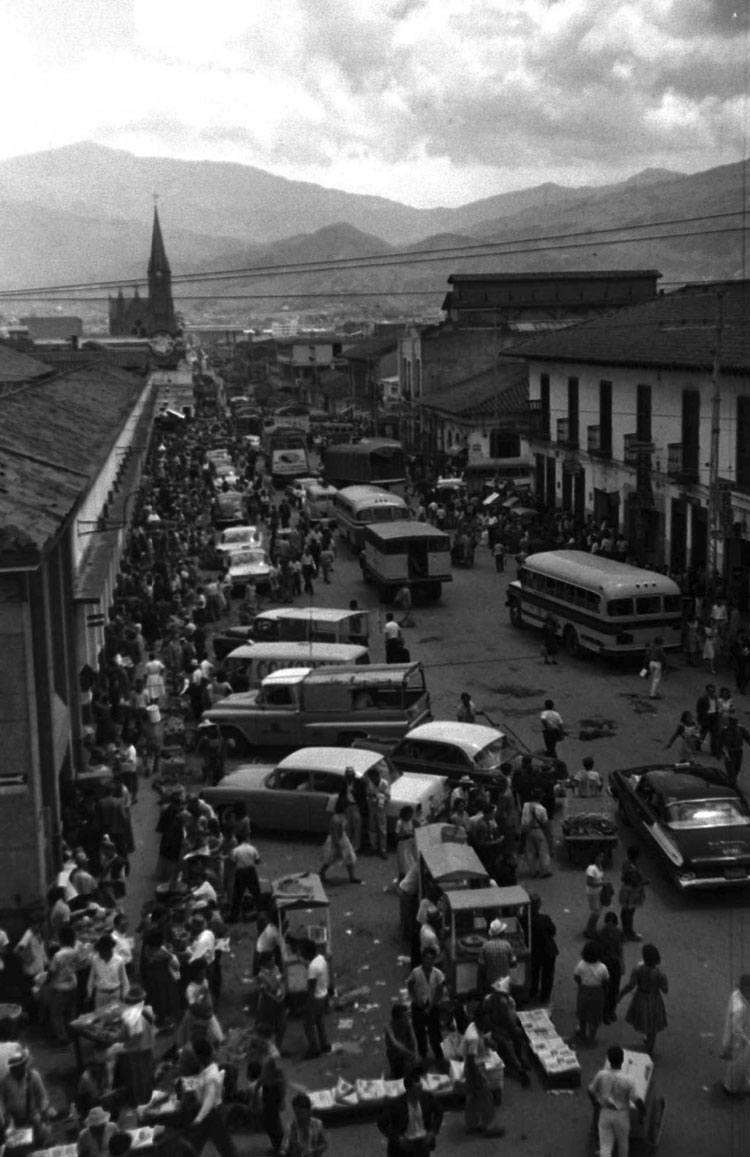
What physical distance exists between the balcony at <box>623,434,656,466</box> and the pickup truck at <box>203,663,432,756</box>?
17992 mm

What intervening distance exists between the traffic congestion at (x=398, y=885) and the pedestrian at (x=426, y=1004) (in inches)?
1.4

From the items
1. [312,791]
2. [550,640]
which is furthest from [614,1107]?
[550,640]

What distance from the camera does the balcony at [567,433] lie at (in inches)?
1753

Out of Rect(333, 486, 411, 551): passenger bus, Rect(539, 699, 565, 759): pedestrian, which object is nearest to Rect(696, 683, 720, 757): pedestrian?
Rect(539, 699, 565, 759): pedestrian

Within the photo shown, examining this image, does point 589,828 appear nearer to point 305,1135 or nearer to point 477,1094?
point 477,1094

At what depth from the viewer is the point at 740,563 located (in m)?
32.2

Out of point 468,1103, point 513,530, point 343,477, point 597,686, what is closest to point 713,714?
point 597,686

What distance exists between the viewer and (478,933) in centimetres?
1310

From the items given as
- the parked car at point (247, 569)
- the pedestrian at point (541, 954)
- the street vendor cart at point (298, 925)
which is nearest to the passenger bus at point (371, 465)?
the parked car at point (247, 569)

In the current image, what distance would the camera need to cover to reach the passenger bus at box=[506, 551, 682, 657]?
2695 cm

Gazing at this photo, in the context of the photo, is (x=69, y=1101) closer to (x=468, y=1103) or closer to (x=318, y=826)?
(x=468, y=1103)

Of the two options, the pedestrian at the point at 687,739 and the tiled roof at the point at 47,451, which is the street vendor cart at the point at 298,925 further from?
the pedestrian at the point at 687,739

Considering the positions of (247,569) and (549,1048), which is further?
(247,569)

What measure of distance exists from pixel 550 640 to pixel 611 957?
626 inches
